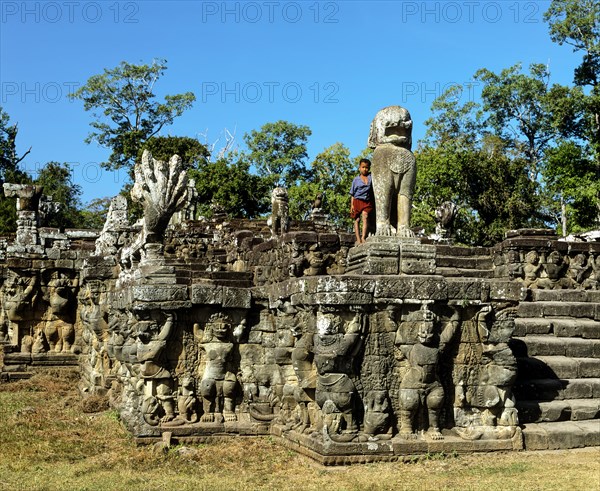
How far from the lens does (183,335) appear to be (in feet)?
34.0

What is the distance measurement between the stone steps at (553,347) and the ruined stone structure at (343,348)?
25 millimetres

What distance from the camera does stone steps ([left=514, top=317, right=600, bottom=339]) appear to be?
12242 mm

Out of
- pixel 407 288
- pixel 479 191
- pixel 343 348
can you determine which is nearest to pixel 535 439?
pixel 407 288

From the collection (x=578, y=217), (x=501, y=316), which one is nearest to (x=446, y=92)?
(x=578, y=217)

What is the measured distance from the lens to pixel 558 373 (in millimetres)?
10719

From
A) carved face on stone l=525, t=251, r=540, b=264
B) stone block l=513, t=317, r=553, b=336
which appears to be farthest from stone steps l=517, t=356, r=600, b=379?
Result: carved face on stone l=525, t=251, r=540, b=264

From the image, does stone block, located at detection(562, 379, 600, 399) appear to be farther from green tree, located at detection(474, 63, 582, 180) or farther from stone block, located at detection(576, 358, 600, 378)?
green tree, located at detection(474, 63, 582, 180)

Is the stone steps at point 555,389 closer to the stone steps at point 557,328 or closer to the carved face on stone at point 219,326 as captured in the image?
the stone steps at point 557,328

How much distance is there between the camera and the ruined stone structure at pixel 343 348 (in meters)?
8.43

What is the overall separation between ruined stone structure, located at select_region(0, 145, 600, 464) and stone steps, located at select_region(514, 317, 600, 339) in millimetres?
31

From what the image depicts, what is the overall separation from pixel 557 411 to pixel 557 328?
317cm

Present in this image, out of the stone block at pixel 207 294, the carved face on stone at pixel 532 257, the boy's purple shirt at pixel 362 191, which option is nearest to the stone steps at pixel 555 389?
the boy's purple shirt at pixel 362 191

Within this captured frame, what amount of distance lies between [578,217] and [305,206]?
43.1ft

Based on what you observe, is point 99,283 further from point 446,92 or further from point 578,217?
point 446,92
